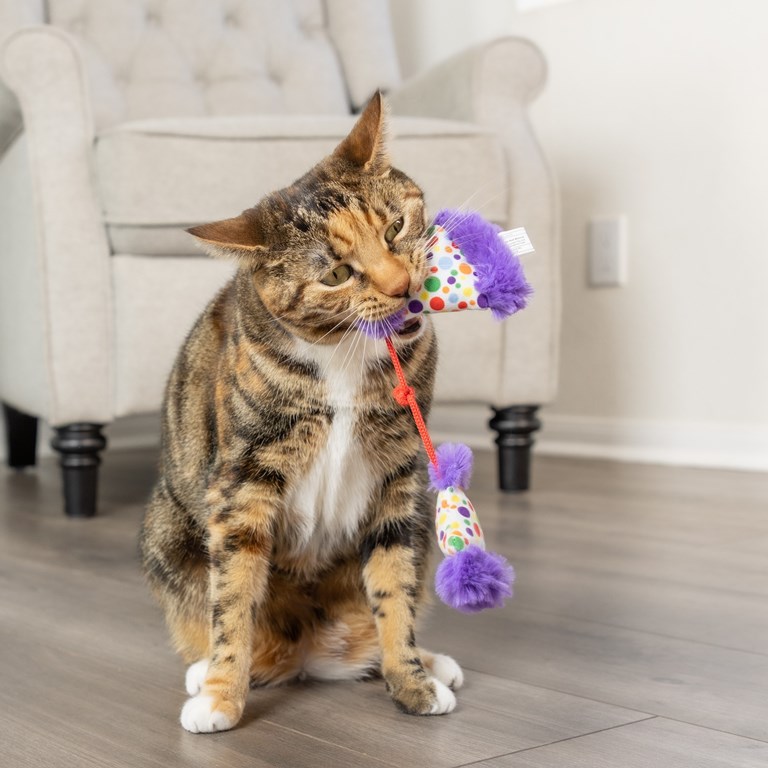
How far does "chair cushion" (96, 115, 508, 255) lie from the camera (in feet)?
6.28

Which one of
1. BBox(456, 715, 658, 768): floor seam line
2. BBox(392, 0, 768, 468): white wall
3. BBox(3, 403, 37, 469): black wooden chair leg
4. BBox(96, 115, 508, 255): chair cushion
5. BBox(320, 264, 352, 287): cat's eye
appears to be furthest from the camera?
BBox(3, 403, 37, 469): black wooden chair leg

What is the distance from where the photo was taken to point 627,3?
262cm

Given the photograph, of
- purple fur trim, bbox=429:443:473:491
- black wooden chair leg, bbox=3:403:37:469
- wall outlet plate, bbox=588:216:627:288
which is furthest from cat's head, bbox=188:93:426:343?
black wooden chair leg, bbox=3:403:37:469

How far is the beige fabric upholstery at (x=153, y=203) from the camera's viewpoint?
76.4 inches

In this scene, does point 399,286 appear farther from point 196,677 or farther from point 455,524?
point 196,677

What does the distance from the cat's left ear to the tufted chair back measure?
1.57 m

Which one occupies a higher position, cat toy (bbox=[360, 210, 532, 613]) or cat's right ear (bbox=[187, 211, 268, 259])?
cat's right ear (bbox=[187, 211, 268, 259])

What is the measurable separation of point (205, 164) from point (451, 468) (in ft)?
3.72

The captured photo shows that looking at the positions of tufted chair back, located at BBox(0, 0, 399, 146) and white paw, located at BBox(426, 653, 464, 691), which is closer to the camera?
white paw, located at BBox(426, 653, 464, 691)

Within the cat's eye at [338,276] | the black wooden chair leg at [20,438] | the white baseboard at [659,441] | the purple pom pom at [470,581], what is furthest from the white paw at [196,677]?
the black wooden chair leg at [20,438]

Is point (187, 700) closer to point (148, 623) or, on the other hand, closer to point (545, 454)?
point (148, 623)

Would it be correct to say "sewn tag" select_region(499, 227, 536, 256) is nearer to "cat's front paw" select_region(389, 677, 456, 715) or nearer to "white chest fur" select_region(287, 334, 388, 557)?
"white chest fur" select_region(287, 334, 388, 557)

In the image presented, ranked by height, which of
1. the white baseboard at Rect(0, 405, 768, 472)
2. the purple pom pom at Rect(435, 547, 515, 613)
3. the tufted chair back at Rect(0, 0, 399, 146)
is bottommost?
the white baseboard at Rect(0, 405, 768, 472)

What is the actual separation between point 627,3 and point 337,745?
2.20 metres
